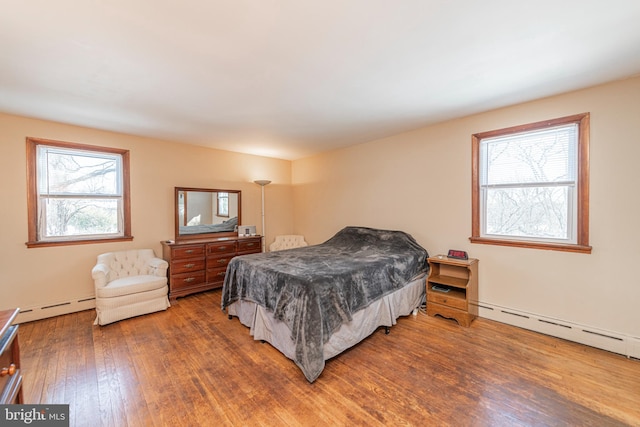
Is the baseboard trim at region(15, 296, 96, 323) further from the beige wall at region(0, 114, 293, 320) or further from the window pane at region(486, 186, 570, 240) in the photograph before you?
the window pane at region(486, 186, 570, 240)

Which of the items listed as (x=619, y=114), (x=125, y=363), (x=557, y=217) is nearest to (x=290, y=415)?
(x=125, y=363)

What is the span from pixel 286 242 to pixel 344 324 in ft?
10.2

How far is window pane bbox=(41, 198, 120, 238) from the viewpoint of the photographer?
3318 mm

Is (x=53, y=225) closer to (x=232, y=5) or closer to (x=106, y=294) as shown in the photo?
(x=106, y=294)

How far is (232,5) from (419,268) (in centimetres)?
328

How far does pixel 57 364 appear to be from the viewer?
7.23 feet

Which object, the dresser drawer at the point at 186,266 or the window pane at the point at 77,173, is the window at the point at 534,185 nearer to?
the dresser drawer at the point at 186,266

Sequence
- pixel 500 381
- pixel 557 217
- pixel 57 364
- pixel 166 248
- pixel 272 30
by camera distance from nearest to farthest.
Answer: pixel 272 30
pixel 500 381
pixel 57 364
pixel 557 217
pixel 166 248

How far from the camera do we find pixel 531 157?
285cm

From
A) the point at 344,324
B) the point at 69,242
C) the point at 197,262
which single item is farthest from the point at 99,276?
the point at 344,324

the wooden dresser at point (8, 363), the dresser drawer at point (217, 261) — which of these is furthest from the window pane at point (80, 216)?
the wooden dresser at point (8, 363)

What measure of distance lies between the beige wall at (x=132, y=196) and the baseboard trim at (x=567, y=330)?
4.01 metres

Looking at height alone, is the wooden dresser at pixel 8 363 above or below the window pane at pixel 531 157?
below

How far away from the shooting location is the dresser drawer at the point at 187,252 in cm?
377
